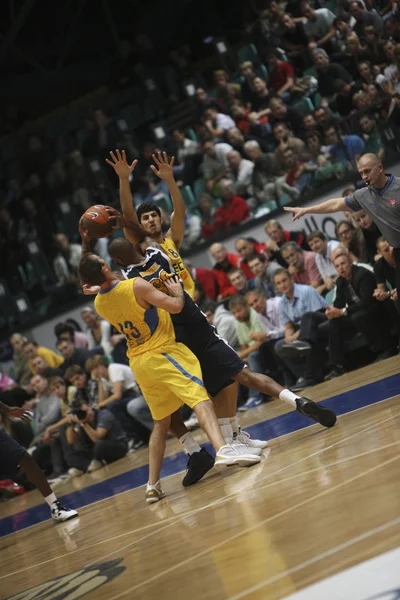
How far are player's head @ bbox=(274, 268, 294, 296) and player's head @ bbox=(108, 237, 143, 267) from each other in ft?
12.1

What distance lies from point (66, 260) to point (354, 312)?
6.30m

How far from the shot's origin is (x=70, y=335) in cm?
1148

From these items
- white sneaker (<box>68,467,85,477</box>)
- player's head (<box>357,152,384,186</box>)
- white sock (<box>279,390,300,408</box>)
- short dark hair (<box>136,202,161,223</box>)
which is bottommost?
white sneaker (<box>68,467,85,477</box>)

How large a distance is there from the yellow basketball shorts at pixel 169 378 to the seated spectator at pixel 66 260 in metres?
7.88

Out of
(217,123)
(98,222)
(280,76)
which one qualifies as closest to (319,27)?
(280,76)

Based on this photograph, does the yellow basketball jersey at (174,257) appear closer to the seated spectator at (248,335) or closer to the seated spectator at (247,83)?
the seated spectator at (248,335)

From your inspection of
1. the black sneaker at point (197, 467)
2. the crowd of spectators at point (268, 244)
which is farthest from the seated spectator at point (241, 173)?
the black sneaker at point (197, 467)

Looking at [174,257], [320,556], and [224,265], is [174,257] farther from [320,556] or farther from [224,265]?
[224,265]

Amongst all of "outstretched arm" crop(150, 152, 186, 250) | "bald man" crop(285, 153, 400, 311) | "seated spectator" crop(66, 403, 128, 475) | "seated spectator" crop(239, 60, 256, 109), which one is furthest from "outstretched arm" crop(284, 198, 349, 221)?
"seated spectator" crop(239, 60, 256, 109)

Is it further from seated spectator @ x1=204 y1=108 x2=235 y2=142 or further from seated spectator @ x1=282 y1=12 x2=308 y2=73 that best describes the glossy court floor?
seated spectator @ x1=282 y1=12 x2=308 y2=73

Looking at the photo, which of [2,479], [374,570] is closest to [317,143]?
[2,479]

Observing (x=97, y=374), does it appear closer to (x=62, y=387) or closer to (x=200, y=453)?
(x=62, y=387)

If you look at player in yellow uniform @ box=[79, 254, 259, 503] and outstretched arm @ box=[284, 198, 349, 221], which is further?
outstretched arm @ box=[284, 198, 349, 221]

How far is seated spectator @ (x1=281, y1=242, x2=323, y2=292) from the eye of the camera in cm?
933
